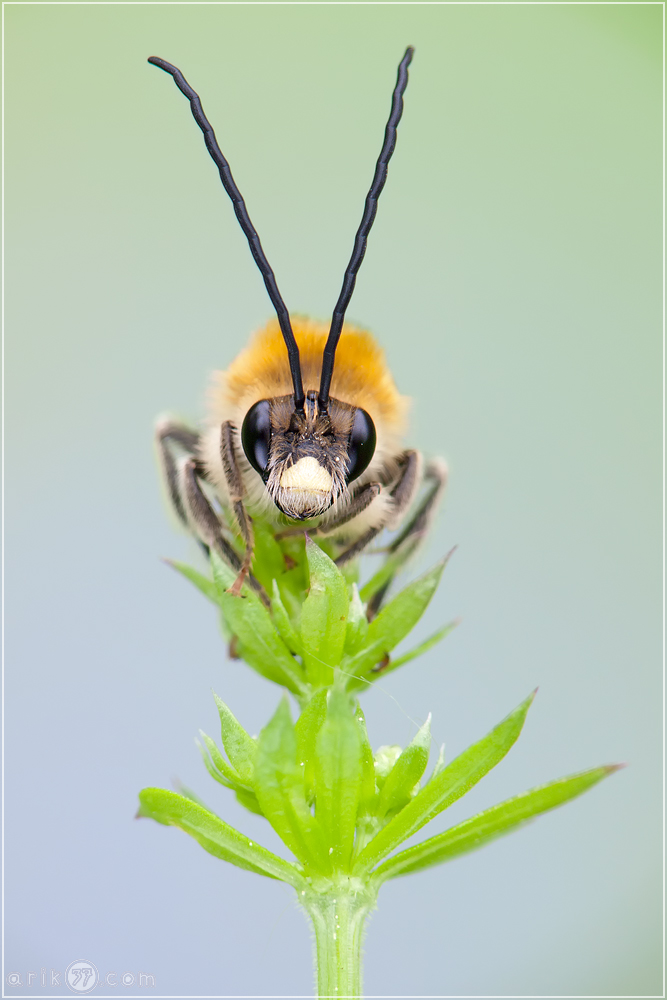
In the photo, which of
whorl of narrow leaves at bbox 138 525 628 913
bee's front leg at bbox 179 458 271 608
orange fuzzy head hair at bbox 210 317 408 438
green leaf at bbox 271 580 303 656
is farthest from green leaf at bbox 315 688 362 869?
orange fuzzy head hair at bbox 210 317 408 438

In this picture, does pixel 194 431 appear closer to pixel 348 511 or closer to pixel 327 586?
pixel 348 511

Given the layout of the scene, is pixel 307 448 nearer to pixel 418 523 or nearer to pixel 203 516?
pixel 203 516

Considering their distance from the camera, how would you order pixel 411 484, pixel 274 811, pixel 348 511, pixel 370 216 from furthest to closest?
pixel 411 484
pixel 348 511
pixel 370 216
pixel 274 811

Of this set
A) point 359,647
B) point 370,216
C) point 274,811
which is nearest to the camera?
point 274,811

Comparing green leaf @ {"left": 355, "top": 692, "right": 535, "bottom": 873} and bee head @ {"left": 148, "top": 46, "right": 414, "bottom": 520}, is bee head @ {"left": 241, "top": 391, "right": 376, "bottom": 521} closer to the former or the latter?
bee head @ {"left": 148, "top": 46, "right": 414, "bottom": 520}

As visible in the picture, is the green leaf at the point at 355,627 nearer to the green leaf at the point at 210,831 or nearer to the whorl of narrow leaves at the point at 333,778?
the whorl of narrow leaves at the point at 333,778

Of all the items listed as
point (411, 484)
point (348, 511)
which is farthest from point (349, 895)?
point (411, 484)

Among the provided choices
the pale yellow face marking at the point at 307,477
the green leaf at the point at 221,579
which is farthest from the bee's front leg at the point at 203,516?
the green leaf at the point at 221,579
